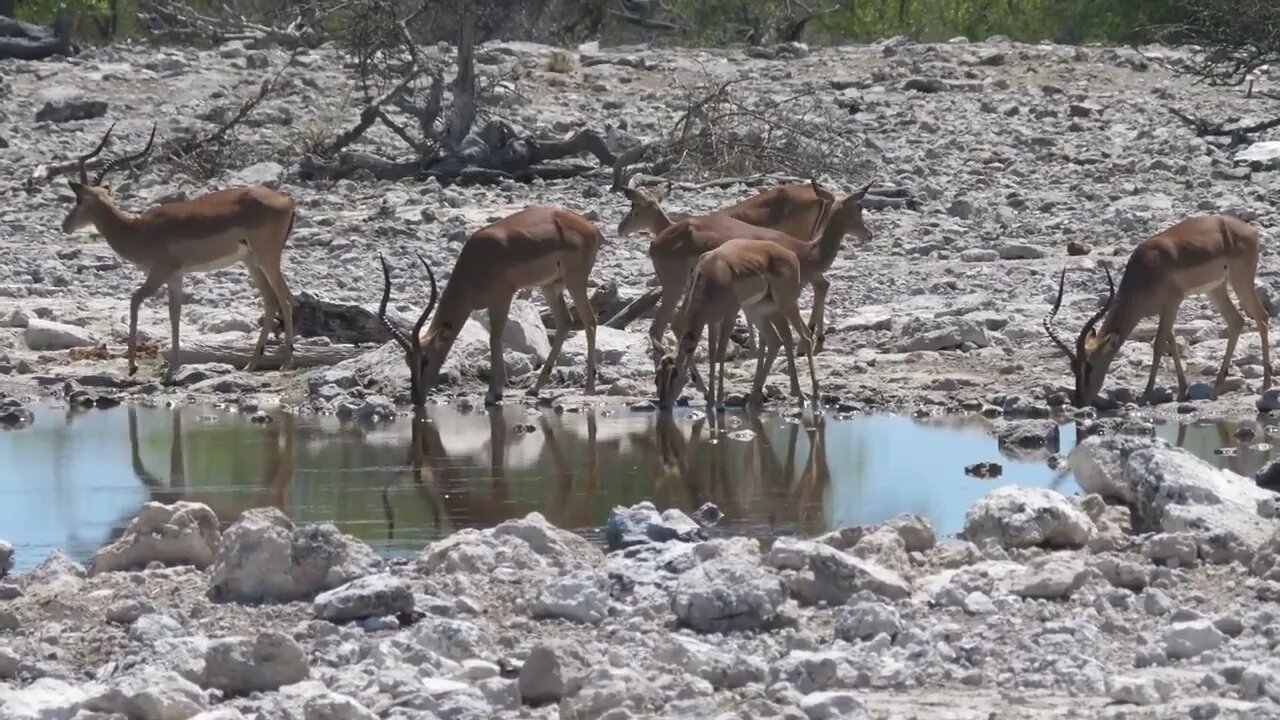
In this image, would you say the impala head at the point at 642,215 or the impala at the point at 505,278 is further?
the impala head at the point at 642,215

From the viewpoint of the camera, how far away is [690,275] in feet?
42.9

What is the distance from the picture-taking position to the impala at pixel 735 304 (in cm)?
1205

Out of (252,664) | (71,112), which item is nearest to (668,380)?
(252,664)

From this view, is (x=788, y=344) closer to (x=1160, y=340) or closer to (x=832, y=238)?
(x=832, y=238)

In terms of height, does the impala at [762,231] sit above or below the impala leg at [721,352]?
above

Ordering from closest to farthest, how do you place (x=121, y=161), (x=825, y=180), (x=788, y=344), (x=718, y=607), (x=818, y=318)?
(x=718, y=607) < (x=788, y=344) < (x=818, y=318) < (x=121, y=161) < (x=825, y=180)

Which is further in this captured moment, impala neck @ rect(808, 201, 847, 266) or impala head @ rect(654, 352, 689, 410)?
impala neck @ rect(808, 201, 847, 266)

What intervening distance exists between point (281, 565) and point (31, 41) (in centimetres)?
2148

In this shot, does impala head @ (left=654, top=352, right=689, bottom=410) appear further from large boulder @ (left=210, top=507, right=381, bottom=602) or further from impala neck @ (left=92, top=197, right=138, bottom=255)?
large boulder @ (left=210, top=507, right=381, bottom=602)

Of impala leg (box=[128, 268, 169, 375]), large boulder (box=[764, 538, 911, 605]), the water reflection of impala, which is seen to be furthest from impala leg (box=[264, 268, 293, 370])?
large boulder (box=[764, 538, 911, 605])

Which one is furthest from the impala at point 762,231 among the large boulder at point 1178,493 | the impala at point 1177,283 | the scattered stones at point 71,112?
the scattered stones at point 71,112

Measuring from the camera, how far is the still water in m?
8.99

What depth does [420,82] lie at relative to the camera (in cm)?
2334

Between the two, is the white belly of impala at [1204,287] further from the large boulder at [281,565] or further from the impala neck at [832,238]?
the large boulder at [281,565]
